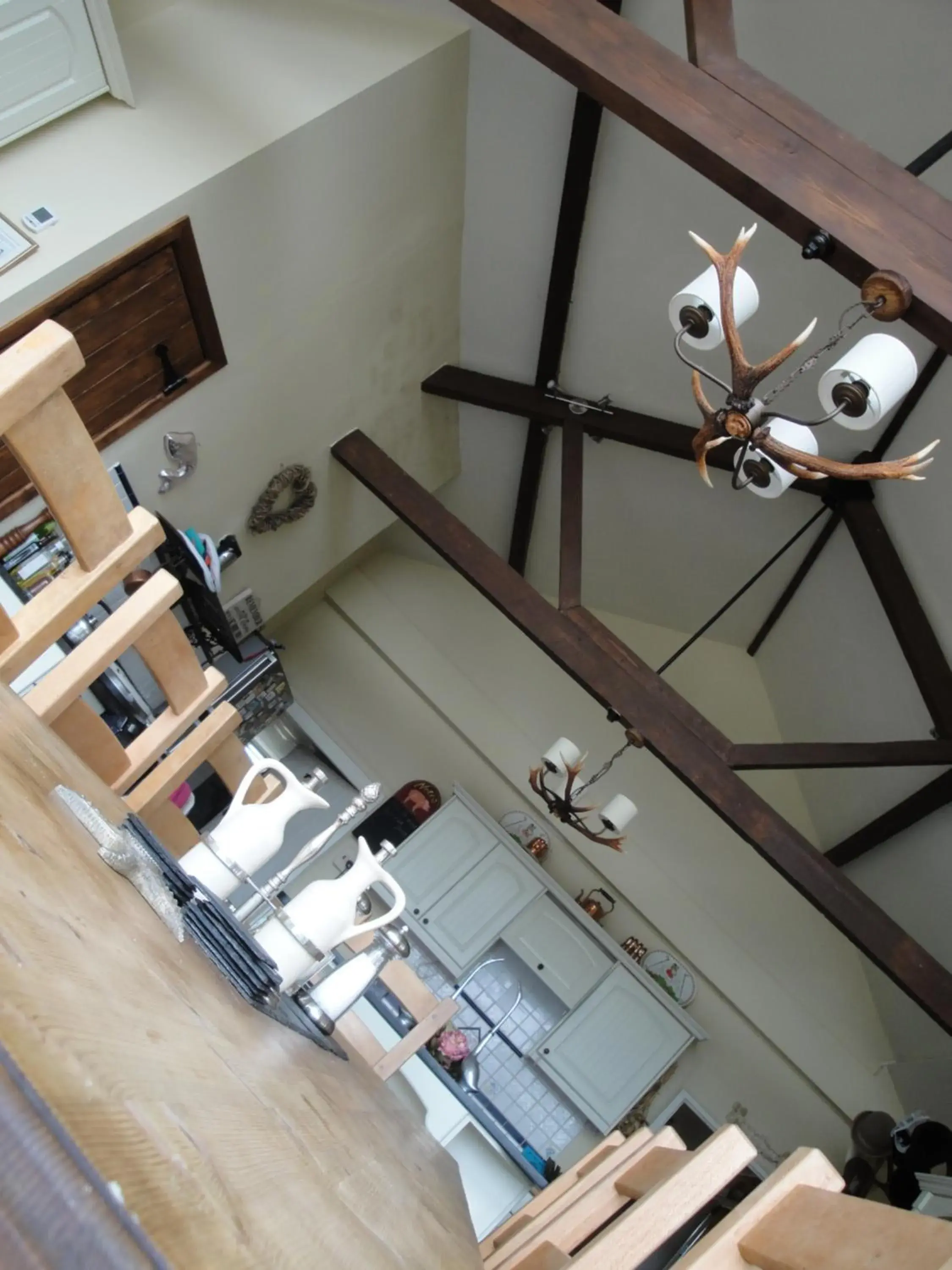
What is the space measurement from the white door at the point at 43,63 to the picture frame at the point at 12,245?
0.97ft

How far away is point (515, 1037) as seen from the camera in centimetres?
501

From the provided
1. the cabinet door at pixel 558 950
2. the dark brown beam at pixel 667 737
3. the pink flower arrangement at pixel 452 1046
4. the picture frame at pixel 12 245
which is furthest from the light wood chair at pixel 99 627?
the cabinet door at pixel 558 950

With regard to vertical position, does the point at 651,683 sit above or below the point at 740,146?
below

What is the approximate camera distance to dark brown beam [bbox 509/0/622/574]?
380 cm

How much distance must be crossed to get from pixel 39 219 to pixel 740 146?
213 cm

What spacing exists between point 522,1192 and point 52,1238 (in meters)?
4.64

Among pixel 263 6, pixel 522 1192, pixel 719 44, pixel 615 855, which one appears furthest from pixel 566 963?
pixel 263 6

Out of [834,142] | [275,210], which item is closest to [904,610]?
[834,142]

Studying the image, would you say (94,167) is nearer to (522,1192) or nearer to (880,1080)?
(522,1192)

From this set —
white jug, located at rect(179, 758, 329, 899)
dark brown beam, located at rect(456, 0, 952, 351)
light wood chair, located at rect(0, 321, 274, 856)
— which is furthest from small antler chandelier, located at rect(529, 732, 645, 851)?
white jug, located at rect(179, 758, 329, 899)

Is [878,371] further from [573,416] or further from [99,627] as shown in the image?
[573,416]

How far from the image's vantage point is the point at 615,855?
5.55 meters

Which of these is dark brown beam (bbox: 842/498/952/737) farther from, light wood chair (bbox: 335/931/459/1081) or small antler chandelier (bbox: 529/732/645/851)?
light wood chair (bbox: 335/931/459/1081)

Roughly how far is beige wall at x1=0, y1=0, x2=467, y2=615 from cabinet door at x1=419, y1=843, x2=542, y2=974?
1.99 m
